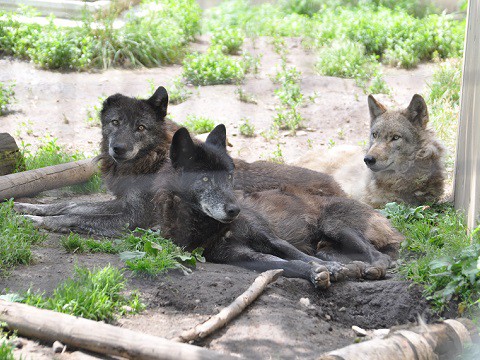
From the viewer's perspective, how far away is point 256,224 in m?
5.74

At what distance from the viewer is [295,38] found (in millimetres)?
13625

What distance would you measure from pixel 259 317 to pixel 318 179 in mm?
2681

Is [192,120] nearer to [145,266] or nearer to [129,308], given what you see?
[145,266]

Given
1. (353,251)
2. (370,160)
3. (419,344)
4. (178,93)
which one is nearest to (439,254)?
(353,251)

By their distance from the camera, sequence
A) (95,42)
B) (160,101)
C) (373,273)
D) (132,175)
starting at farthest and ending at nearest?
(95,42), (160,101), (132,175), (373,273)

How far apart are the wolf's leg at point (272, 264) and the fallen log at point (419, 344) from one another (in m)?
1.21

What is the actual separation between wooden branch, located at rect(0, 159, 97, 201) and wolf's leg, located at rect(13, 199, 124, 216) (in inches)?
7.1

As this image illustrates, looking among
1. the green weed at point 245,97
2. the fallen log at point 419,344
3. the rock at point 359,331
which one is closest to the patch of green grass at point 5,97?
the green weed at point 245,97

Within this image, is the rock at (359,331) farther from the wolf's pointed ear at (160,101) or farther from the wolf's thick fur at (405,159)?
the wolf's pointed ear at (160,101)

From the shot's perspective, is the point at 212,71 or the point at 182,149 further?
the point at 212,71

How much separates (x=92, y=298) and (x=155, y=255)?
3.29 ft

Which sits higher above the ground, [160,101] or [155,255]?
[160,101]

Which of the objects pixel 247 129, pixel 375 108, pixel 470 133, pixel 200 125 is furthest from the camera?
pixel 247 129

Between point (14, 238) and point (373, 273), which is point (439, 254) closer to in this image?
point (373, 273)
